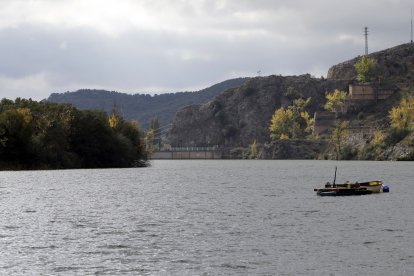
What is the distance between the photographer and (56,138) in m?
172

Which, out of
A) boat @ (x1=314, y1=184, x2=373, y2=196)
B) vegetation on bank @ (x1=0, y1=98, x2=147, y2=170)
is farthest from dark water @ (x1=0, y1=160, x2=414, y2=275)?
vegetation on bank @ (x1=0, y1=98, x2=147, y2=170)

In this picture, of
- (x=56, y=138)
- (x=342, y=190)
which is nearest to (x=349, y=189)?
(x=342, y=190)

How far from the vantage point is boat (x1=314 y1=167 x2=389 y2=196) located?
10938 centimetres

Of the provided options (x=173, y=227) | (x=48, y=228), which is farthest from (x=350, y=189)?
(x=48, y=228)

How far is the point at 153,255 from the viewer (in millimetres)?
53844

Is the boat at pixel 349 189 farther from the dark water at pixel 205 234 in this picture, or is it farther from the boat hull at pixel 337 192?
the dark water at pixel 205 234

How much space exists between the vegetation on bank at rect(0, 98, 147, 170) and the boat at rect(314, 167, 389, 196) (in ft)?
238

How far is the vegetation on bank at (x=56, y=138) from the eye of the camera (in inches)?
6265

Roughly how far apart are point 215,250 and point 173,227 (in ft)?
50.3

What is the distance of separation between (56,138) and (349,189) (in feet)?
→ 274

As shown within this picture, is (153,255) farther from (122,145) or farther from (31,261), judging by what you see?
(122,145)

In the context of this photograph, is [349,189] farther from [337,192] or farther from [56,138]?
[56,138]

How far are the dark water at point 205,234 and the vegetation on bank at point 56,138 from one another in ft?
159

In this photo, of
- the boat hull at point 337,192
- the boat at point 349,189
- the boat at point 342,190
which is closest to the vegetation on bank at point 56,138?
the boat at point 349,189
